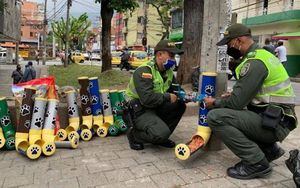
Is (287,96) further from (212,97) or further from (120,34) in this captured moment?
(120,34)

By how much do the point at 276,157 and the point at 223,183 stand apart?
864mm

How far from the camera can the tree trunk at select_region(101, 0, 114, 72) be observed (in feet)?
46.9

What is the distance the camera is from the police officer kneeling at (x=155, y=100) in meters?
4.32

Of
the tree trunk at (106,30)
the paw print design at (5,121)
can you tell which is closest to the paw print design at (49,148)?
the paw print design at (5,121)

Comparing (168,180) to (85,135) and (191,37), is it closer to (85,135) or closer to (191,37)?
(85,135)

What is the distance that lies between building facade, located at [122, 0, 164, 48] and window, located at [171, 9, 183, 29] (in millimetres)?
14656

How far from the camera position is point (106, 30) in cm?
1470

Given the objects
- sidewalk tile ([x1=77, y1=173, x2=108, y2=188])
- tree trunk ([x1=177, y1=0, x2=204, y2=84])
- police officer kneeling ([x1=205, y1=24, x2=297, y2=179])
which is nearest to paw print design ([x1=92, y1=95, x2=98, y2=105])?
sidewalk tile ([x1=77, y1=173, x2=108, y2=188])

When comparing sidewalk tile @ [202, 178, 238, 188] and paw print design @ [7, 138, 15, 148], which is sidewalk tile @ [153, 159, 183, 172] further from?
paw print design @ [7, 138, 15, 148]

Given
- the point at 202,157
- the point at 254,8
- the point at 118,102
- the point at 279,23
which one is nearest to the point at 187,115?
the point at 118,102

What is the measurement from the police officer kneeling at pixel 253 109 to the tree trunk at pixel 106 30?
11.1 m

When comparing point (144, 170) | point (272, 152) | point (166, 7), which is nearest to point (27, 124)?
point (144, 170)

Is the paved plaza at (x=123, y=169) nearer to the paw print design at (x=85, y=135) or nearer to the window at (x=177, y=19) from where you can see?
the paw print design at (x=85, y=135)

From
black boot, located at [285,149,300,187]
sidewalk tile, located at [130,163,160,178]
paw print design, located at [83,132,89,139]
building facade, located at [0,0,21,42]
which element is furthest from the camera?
building facade, located at [0,0,21,42]
